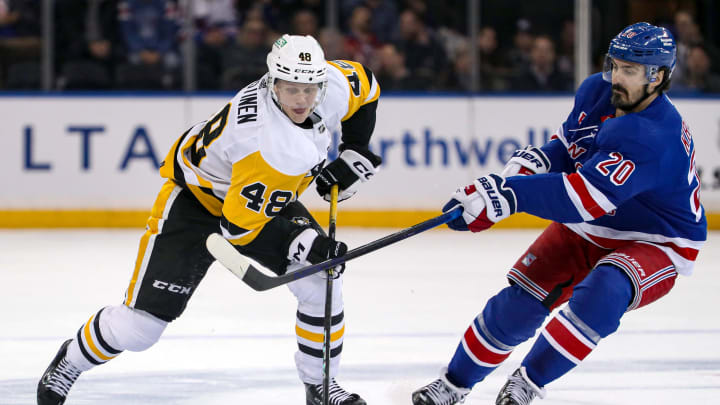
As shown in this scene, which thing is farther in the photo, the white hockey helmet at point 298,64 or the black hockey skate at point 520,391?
the black hockey skate at point 520,391

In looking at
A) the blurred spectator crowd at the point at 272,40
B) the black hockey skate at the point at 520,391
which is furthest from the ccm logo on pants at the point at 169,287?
the blurred spectator crowd at the point at 272,40

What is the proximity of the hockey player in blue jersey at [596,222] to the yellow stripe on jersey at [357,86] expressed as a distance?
462mm

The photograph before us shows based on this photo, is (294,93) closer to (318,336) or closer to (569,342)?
(318,336)

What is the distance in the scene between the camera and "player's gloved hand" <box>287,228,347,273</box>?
2.84 metres

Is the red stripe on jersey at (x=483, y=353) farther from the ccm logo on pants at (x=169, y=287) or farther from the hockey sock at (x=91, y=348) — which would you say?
the hockey sock at (x=91, y=348)

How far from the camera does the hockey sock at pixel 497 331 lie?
2.98m

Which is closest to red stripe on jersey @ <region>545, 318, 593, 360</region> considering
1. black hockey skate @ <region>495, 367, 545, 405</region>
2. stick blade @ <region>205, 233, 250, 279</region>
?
black hockey skate @ <region>495, 367, 545, 405</region>

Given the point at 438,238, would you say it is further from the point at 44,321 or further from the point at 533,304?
the point at 533,304

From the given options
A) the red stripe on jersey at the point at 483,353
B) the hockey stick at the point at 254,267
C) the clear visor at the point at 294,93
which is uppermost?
the clear visor at the point at 294,93

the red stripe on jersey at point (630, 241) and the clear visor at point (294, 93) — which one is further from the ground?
the clear visor at point (294, 93)

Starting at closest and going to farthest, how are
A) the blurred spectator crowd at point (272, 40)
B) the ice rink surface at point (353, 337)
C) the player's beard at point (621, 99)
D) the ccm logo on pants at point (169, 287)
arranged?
the player's beard at point (621, 99)
the ccm logo on pants at point (169, 287)
the ice rink surface at point (353, 337)
the blurred spectator crowd at point (272, 40)

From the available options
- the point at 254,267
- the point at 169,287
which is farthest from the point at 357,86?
the point at 169,287

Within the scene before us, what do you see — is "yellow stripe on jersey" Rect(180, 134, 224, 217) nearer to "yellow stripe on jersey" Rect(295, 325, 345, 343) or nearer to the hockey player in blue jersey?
"yellow stripe on jersey" Rect(295, 325, 345, 343)

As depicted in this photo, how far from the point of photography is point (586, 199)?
2760 millimetres
